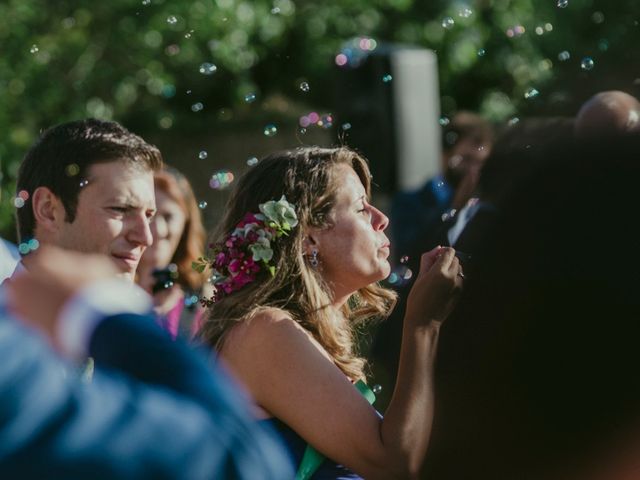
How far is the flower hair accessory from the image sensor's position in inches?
124

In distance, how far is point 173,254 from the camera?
496 cm

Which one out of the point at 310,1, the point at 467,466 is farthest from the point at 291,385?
the point at 310,1

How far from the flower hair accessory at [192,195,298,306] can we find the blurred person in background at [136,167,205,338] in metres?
1.35

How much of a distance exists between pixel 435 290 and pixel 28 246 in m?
1.11

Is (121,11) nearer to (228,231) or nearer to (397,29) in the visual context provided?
(397,29)

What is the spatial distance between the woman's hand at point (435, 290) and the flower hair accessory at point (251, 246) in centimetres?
44

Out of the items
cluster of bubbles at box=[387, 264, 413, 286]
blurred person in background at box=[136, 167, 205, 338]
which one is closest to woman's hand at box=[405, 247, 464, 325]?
cluster of bubbles at box=[387, 264, 413, 286]

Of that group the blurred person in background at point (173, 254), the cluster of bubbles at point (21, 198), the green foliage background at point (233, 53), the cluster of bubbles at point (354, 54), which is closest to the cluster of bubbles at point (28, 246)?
the cluster of bubbles at point (21, 198)

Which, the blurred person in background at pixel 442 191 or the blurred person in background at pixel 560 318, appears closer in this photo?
the blurred person in background at pixel 560 318

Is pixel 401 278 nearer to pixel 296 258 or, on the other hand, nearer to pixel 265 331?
pixel 296 258

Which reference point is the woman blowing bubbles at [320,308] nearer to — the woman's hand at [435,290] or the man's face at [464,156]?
the woman's hand at [435,290]

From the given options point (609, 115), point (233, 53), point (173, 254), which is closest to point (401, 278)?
point (173, 254)

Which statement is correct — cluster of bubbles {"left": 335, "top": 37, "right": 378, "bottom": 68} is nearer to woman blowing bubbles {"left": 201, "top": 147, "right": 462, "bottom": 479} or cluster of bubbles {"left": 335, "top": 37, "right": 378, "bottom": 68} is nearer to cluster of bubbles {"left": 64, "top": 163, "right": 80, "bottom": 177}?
woman blowing bubbles {"left": 201, "top": 147, "right": 462, "bottom": 479}

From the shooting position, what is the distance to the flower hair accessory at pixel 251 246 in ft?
10.3
